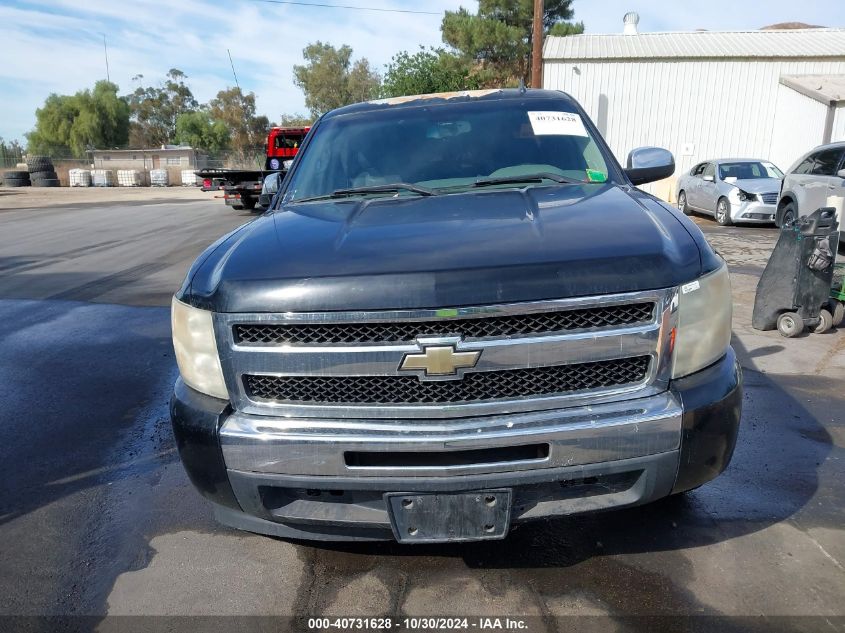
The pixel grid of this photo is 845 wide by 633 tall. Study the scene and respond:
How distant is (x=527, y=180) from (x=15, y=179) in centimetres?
5507

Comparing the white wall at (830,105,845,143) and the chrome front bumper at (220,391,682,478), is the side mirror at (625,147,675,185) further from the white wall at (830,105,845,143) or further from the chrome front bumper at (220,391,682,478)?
the white wall at (830,105,845,143)

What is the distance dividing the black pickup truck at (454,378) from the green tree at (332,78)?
82032mm

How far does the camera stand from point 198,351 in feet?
7.82

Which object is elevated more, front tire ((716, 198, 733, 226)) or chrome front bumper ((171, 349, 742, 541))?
chrome front bumper ((171, 349, 742, 541))

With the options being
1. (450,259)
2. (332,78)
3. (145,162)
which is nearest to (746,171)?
(450,259)

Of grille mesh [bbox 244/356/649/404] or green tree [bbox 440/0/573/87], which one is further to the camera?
green tree [bbox 440/0/573/87]

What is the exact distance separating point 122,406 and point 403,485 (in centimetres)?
335

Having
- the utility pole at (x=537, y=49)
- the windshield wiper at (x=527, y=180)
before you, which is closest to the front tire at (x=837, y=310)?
the windshield wiper at (x=527, y=180)

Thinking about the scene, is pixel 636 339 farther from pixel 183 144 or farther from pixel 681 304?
pixel 183 144

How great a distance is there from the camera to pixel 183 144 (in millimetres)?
84062

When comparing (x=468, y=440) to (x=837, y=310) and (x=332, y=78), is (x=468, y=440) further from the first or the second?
(x=332, y=78)

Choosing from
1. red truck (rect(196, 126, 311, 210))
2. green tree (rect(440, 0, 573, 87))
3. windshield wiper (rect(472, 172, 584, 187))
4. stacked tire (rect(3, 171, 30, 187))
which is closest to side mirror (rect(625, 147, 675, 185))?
windshield wiper (rect(472, 172, 584, 187))

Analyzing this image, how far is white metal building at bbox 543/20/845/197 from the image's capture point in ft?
68.6

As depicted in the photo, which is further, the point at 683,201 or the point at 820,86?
the point at 820,86
